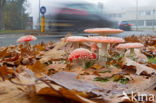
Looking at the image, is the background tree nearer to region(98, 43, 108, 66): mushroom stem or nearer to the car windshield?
the car windshield

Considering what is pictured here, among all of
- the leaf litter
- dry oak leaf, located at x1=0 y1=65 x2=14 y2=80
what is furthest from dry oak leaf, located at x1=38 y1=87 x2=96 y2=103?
dry oak leaf, located at x1=0 y1=65 x2=14 y2=80

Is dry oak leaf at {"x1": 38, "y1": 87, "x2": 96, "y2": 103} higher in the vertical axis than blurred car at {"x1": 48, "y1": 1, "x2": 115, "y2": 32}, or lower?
lower

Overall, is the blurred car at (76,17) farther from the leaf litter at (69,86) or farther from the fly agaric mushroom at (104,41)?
the leaf litter at (69,86)

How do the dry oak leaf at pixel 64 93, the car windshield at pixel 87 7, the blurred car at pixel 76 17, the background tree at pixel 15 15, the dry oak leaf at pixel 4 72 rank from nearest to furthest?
the dry oak leaf at pixel 64 93 < the dry oak leaf at pixel 4 72 < the blurred car at pixel 76 17 < the car windshield at pixel 87 7 < the background tree at pixel 15 15

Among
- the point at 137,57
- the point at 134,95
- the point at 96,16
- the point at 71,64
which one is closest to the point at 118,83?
the point at 134,95

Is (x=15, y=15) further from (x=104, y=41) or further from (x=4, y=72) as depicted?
(x=4, y=72)

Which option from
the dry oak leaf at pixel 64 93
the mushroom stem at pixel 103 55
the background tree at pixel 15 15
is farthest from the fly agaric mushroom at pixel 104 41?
the background tree at pixel 15 15

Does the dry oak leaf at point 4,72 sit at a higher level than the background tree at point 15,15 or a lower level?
lower

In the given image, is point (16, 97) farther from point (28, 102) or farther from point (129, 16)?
point (129, 16)
